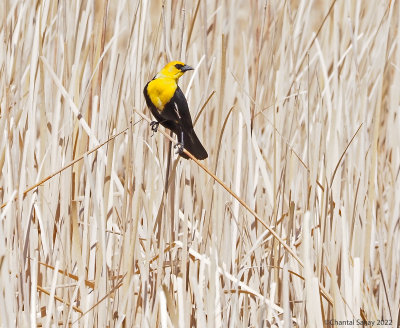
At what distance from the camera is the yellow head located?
1379 mm

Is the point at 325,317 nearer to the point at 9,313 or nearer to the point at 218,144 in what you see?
the point at 218,144

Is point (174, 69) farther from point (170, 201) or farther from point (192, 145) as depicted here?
point (170, 201)

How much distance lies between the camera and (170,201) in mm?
1265

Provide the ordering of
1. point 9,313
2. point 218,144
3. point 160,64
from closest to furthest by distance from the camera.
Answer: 1. point 9,313
2. point 218,144
3. point 160,64

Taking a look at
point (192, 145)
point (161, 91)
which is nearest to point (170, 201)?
point (192, 145)

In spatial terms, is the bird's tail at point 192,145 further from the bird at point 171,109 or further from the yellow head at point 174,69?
the yellow head at point 174,69

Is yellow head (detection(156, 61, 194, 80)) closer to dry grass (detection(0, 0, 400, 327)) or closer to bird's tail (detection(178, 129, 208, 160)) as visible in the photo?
dry grass (detection(0, 0, 400, 327))

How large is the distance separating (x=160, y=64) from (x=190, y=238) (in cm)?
42

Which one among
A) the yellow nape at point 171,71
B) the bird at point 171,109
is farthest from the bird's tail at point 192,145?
the yellow nape at point 171,71

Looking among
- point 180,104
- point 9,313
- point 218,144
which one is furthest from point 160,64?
point 9,313

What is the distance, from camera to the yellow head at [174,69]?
54.3 inches

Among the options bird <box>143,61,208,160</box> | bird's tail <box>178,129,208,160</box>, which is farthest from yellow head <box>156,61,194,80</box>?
bird's tail <box>178,129,208,160</box>

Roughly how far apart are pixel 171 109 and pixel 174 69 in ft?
0.41

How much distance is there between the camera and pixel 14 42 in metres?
1.48
